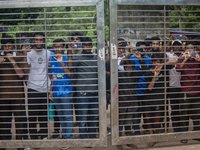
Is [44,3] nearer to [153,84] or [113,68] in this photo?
[113,68]

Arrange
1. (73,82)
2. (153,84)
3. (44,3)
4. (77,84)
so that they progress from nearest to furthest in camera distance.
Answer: (44,3) < (77,84) < (153,84) < (73,82)

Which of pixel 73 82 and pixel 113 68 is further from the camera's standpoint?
pixel 73 82

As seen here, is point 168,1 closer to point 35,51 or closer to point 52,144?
point 35,51

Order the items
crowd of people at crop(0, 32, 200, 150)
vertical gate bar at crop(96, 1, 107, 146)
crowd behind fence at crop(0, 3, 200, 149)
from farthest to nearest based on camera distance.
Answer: crowd of people at crop(0, 32, 200, 150), crowd behind fence at crop(0, 3, 200, 149), vertical gate bar at crop(96, 1, 107, 146)

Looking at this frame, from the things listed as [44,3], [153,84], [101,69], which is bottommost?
[153,84]

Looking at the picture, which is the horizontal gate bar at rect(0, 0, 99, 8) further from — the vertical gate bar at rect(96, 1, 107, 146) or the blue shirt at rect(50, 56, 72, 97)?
the blue shirt at rect(50, 56, 72, 97)

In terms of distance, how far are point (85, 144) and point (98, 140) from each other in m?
0.26

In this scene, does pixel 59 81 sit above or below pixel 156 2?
below

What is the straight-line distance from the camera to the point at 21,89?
465 centimetres

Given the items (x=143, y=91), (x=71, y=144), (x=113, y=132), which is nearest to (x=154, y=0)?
(x=143, y=91)

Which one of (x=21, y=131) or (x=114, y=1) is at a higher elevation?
(x=114, y=1)

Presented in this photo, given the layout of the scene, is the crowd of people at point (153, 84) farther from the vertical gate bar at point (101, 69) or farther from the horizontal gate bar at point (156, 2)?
the horizontal gate bar at point (156, 2)

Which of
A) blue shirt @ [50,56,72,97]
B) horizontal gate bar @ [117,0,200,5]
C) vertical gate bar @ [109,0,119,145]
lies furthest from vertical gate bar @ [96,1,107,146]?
blue shirt @ [50,56,72,97]

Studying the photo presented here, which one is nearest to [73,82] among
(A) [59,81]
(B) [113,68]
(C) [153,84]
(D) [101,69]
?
(A) [59,81]
